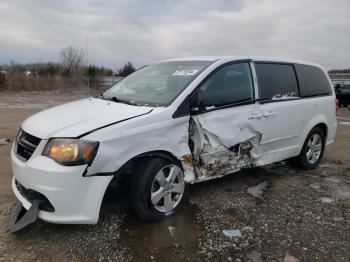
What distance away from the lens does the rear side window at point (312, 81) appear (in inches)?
207

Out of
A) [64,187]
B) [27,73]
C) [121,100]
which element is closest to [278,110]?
[121,100]

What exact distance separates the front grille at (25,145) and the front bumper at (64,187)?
0.10m

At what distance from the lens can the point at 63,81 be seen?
89.0ft

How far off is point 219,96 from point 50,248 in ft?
7.67

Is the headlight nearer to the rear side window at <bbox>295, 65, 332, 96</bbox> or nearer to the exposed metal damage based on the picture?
the exposed metal damage

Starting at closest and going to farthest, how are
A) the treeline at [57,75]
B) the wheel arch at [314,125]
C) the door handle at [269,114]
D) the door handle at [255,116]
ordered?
the door handle at [255,116]
the door handle at [269,114]
the wheel arch at [314,125]
the treeline at [57,75]

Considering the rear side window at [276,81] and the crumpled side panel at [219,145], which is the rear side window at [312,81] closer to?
the rear side window at [276,81]

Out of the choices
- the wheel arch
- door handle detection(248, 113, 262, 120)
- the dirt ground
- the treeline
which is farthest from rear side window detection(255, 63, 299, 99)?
the treeline

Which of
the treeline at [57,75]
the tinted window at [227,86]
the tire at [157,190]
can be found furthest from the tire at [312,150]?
the treeline at [57,75]

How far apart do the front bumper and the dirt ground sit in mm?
291

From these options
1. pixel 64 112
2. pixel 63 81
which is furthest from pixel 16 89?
pixel 64 112

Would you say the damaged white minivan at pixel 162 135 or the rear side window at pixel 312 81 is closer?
the damaged white minivan at pixel 162 135

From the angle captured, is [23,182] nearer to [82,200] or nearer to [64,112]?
[82,200]

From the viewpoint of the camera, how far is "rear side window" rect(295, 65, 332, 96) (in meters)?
5.25
